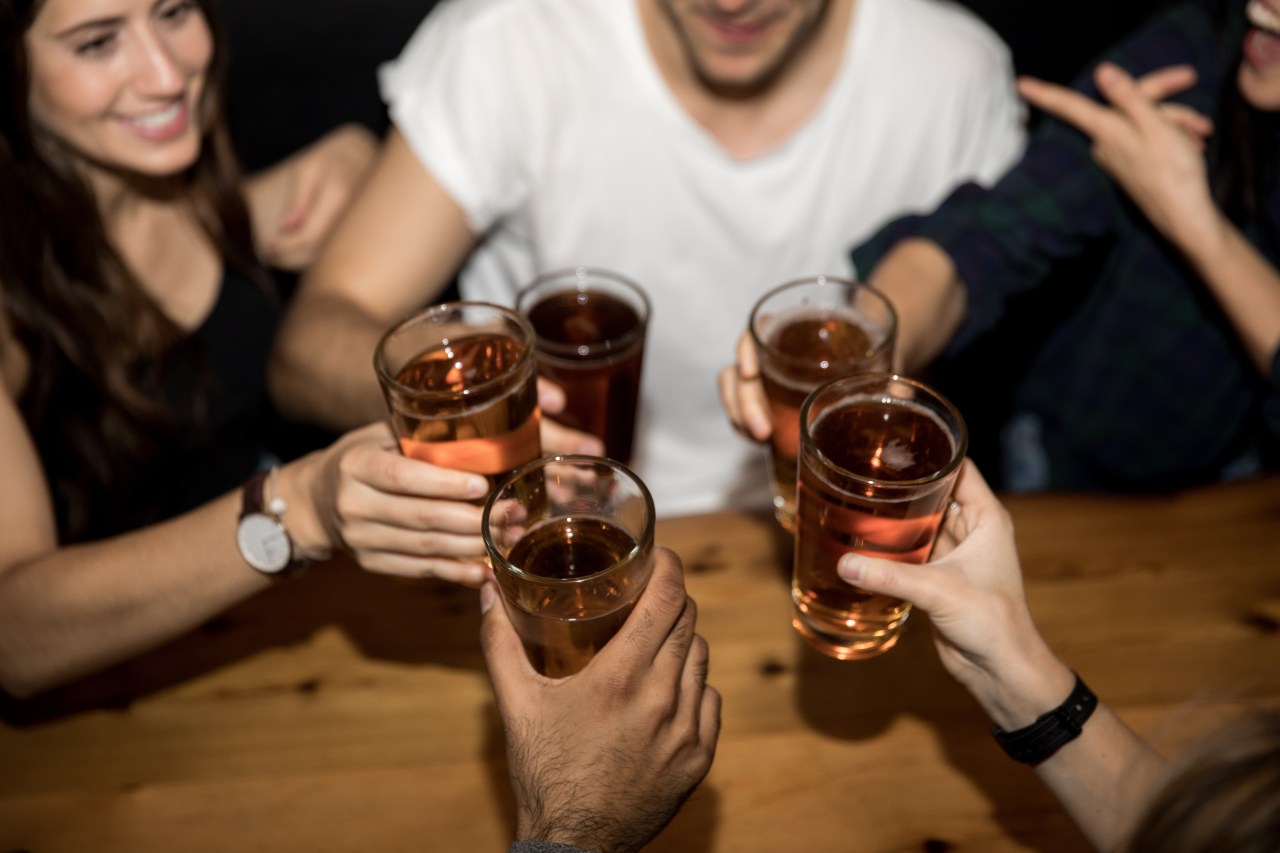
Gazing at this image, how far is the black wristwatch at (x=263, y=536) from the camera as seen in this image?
4.58ft

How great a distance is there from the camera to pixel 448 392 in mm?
1126

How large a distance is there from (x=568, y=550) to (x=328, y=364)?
2.60 ft

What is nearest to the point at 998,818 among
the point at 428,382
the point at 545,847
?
the point at 545,847

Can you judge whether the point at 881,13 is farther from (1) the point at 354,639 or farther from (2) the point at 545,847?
(2) the point at 545,847

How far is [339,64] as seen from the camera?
2395 millimetres

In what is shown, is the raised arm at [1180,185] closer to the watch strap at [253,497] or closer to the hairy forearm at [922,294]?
the hairy forearm at [922,294]

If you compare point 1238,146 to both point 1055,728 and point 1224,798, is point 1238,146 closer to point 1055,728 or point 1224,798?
point 1055,728

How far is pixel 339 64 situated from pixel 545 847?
76.8 inches

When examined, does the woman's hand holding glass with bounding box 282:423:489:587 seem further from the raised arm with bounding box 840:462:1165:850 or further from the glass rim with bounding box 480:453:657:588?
the raised arm with bounding box 840:462:1165:850

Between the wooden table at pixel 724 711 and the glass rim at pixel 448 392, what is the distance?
17.5 inches

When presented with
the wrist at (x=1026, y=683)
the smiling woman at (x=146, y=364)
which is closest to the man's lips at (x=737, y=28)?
the smiling woman at (x=146, y=364)

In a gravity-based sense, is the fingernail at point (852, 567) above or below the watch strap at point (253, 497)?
above

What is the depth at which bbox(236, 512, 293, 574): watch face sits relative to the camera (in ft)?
4.59

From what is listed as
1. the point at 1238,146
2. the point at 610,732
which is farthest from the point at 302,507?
the point at 1238,146
